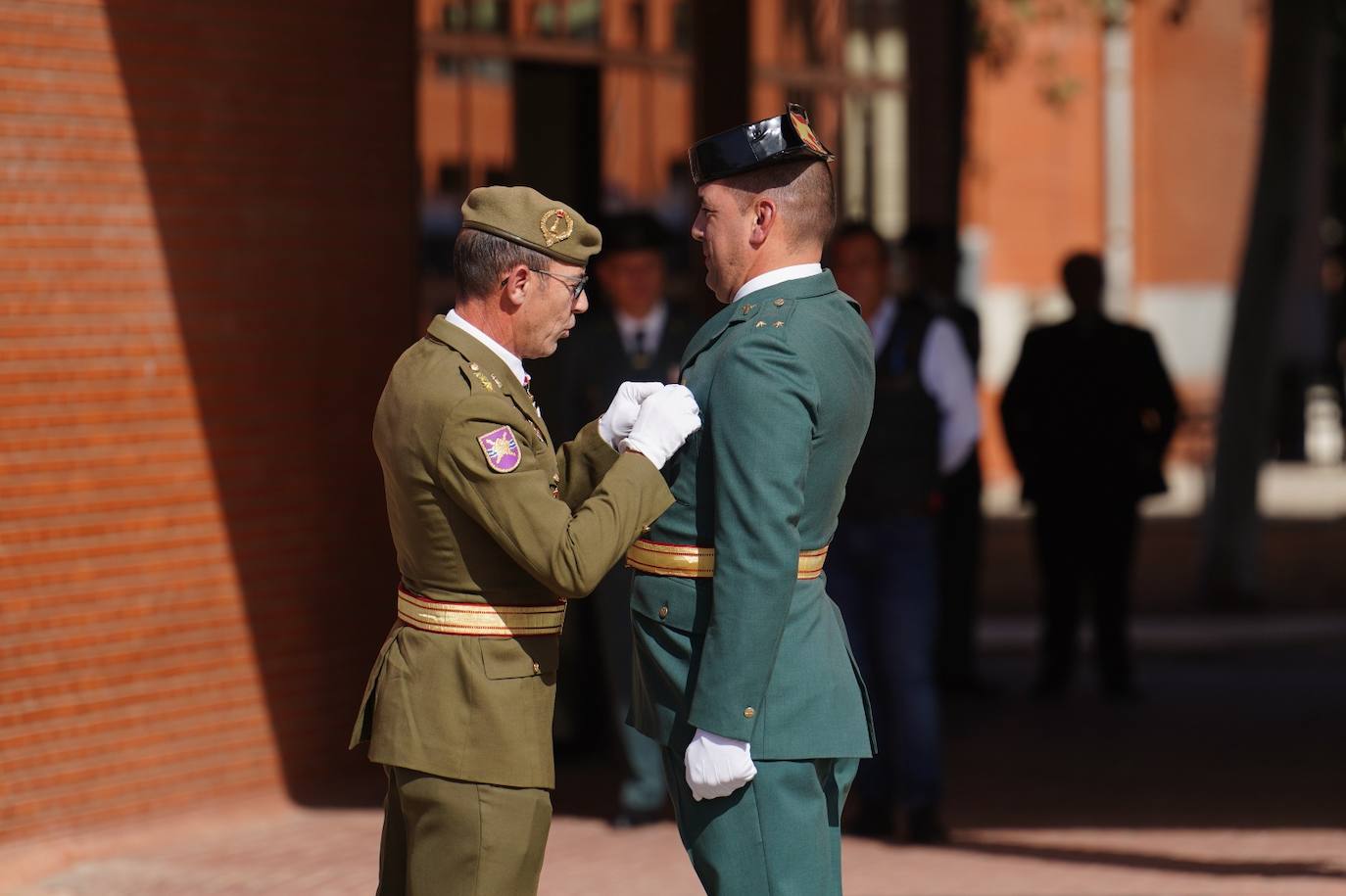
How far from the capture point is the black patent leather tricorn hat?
3787mm

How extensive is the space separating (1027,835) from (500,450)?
3810mm

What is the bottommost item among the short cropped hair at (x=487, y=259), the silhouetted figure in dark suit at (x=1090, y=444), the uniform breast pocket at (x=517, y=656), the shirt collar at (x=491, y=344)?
the silhouetted figure in dark suit at (x=1090, y=444)

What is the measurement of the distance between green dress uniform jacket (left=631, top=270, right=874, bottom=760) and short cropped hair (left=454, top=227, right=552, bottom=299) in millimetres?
363

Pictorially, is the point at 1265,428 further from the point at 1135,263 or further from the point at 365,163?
the point at 1135,263

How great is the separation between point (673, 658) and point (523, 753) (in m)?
0.32

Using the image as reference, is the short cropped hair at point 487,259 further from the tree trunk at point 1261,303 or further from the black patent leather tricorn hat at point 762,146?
the tree trunk at point 1261,303

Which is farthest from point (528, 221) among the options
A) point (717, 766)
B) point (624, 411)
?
point (717, 766)

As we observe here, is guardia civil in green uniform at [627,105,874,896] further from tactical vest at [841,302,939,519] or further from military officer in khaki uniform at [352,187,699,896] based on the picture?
tactical vest at [841,302,939,519]

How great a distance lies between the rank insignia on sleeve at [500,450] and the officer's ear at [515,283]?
0.90 ft

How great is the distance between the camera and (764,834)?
371cm

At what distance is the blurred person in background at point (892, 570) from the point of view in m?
6.62

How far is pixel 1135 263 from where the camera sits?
2730 centimetres

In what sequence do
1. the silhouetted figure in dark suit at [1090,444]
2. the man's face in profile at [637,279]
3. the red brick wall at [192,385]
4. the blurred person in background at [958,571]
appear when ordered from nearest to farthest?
the red brick wall at [192,385]
the man's face in profile at [637,279]
the silhouetted figure in dark suit at [1090,444]
the blurred person in background at [958,571]

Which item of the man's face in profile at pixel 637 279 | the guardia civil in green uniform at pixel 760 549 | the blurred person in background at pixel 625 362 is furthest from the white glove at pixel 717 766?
the man's face in profile at pixel 637 279
